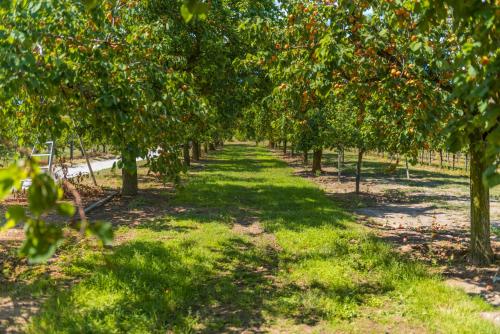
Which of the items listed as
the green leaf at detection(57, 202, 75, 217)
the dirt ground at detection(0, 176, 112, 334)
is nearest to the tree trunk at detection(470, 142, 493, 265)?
the dirt ground at detection(0, 176, 112, 334)

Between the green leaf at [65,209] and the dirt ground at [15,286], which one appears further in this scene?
the dirt ground at [15,286]

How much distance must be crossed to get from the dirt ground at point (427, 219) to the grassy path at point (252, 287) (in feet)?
2.11

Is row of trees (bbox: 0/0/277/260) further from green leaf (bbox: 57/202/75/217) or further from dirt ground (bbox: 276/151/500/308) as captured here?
dirt ground (bbox: 276/151/500/308)

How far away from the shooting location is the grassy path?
5699mm

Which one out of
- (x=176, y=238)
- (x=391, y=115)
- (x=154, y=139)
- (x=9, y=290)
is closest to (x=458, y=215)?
(x=391, y=115)

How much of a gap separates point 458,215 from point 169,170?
407 inches

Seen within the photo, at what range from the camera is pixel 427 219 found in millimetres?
13312

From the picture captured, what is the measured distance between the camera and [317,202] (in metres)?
15.8

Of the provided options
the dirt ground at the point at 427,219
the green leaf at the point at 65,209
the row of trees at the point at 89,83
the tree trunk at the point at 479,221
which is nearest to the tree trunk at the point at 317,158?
the dirt ground at the point at 427,219

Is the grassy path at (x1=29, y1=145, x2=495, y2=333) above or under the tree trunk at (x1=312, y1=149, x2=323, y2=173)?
under

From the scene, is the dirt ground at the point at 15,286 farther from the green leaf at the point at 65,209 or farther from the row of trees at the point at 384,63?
the row of trees at the point at 384,63

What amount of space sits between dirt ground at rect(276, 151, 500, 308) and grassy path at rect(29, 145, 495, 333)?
2.11ft

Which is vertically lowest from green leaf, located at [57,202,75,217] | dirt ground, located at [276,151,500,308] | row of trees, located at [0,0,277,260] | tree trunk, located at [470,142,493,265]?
dirt ground, located at [276,151,500,308]

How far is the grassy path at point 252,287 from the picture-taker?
5699mm
